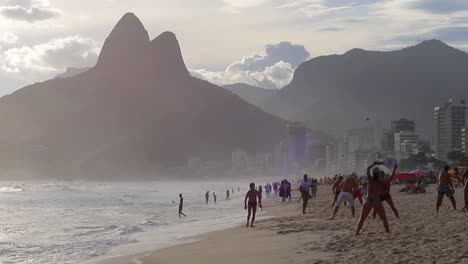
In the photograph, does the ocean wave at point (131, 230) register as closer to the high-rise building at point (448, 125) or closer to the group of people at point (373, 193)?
the group of people at point (373, 193)

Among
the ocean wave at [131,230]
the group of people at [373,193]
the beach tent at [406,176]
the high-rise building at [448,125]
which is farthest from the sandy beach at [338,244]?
the high-rise building at [448,125]

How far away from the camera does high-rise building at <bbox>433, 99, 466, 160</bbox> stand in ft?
623

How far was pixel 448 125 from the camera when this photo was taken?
193 m

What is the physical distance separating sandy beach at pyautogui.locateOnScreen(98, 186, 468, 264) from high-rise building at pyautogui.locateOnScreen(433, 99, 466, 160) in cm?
18159

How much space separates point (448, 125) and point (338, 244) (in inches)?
7549

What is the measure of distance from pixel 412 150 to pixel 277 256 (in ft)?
589

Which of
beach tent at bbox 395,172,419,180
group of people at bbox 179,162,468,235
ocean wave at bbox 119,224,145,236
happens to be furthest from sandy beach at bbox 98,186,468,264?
beach tent at bbox 395,172,419,180

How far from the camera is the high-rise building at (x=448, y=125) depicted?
623 feet

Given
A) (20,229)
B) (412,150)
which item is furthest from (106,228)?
(412,150)

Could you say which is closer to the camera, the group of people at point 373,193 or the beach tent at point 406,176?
the group of people at point 373,193

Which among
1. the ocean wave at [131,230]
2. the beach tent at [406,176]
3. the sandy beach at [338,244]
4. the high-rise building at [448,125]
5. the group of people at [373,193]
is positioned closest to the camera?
the sandy beach at [338,244]

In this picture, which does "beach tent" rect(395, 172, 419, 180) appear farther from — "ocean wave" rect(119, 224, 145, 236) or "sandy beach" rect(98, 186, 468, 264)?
"sandy beach" rect(98, 186, 468, 264)

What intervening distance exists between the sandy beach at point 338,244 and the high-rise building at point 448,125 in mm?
181593

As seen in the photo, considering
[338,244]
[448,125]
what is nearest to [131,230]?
[338,244]
